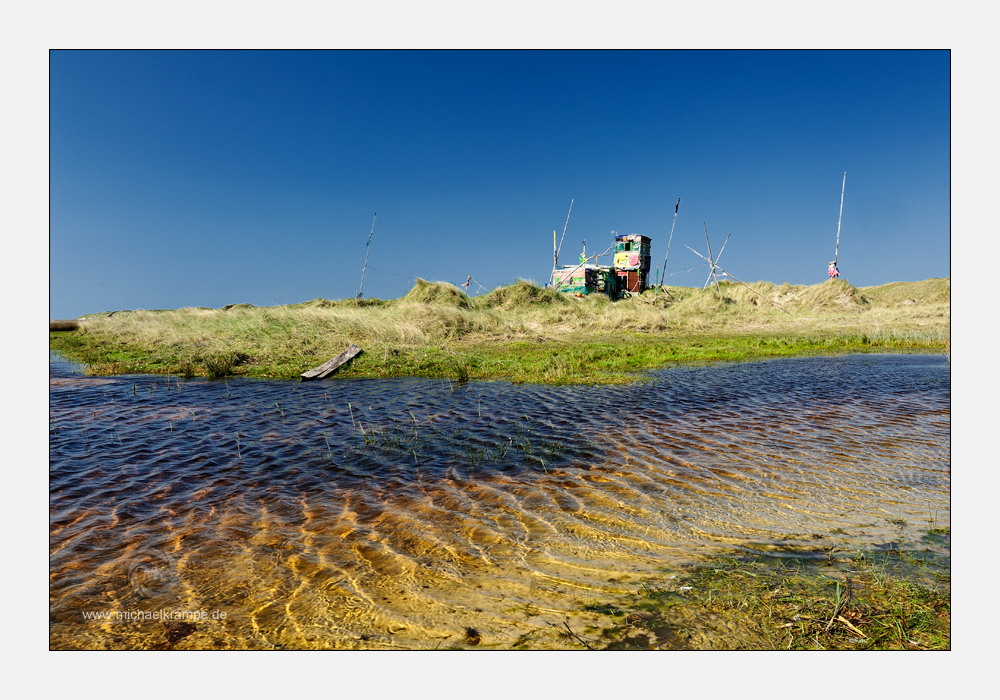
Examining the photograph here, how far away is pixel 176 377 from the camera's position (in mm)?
15422

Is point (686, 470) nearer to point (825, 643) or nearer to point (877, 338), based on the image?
point (825, 643)

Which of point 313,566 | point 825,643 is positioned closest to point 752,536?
point 825,643

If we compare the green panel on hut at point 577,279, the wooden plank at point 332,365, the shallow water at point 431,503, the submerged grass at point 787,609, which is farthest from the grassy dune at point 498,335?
the green panel on hut at point 577,279

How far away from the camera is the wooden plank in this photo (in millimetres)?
15133

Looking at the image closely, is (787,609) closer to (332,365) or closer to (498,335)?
(332,365)

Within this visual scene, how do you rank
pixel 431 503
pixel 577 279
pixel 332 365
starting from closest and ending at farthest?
pixel 431 503, pixel 332 365, pixel 577 279

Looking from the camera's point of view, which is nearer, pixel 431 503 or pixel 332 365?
pixel 431 503

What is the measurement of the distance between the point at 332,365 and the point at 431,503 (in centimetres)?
1118

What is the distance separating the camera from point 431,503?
6.00m

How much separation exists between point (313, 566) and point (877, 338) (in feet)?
93.3

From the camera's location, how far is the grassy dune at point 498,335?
16.7 m

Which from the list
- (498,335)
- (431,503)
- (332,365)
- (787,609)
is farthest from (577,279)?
(787,609)

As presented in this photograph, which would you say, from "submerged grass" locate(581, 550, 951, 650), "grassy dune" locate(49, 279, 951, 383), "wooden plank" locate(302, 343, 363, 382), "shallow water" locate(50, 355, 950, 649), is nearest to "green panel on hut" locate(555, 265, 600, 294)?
"grassy dune" locate(49, 279, 951, 383)

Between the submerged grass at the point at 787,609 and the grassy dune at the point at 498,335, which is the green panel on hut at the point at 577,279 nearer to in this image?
the grassy dune at the point at 498,335
